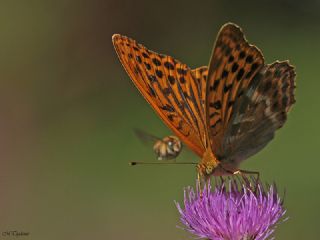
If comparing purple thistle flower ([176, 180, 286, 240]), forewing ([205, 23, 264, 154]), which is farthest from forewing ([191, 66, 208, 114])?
purple thistle flower ([176, 180, 286, 240])

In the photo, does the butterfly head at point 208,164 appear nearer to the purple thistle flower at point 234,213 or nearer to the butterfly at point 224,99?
the butterfly at point 224,99

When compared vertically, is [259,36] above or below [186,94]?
above

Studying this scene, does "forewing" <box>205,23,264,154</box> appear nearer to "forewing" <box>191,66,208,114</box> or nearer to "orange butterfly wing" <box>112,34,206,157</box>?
"orange butterfly wing" <box>112,34,206,157</box>

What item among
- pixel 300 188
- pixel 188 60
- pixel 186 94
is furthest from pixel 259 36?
pixel 186 94

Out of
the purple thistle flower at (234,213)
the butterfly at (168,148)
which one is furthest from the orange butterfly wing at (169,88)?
the butterfly at (168,148)

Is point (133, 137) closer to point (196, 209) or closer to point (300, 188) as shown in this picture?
point (300, 188)
